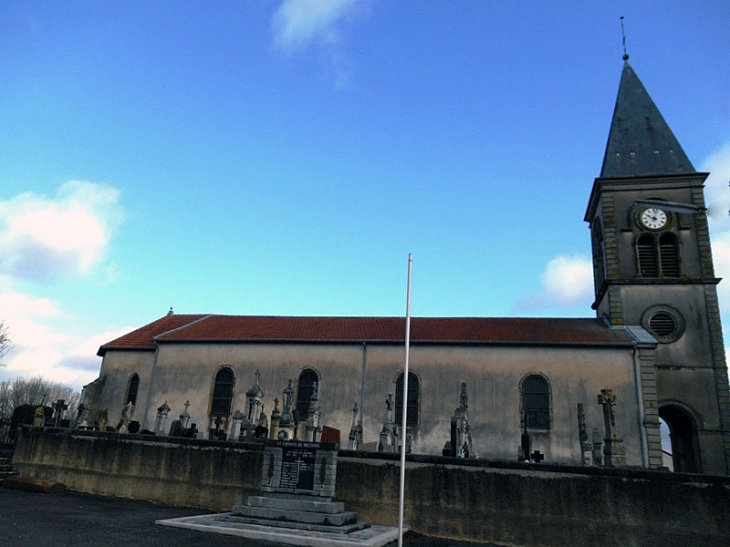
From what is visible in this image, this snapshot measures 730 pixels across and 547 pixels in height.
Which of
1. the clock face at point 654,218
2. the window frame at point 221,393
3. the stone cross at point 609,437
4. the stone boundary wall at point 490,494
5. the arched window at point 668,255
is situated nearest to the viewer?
the stone boundary wall at point 490,494

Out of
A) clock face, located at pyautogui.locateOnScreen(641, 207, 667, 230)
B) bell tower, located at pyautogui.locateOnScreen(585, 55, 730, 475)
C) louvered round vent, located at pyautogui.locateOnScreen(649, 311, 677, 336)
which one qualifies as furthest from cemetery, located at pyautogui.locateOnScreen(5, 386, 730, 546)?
clock face, located at pyautogui.locateOnScreen(641, 207, 667, 230)

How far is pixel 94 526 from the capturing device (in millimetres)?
11586

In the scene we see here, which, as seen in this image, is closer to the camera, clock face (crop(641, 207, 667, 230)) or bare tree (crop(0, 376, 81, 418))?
clock face (crop(641, 207, 667, 230))

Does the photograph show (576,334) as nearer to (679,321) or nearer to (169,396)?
(679,321)

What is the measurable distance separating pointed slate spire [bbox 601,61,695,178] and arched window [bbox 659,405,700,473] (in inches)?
496

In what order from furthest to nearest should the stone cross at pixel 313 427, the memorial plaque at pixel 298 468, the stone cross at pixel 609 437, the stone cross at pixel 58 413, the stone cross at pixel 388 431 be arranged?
1. the stone cross at pixel 58 413
2. the stone cross at pixel 388 431
3. the stone cross at pixel 313 427
4. the stone cross at pixel 609 437
5. the memorial plaque at pixel 298 468

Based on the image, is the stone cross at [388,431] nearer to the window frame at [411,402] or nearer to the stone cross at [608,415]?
the window frame at [411,402]

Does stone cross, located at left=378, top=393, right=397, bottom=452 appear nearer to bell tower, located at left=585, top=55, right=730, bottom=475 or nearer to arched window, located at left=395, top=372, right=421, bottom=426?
arched window, located at left=395, top=372, right=421, bottom=426

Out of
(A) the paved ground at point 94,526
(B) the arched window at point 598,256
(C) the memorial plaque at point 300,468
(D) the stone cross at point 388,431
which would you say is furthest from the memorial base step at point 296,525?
(B) the arched window at point 598,256

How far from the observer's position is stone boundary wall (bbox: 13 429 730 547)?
12203mm

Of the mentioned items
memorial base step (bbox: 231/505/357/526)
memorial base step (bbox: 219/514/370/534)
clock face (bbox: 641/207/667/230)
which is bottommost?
memorial base step (bbox: 219/514/370/534)

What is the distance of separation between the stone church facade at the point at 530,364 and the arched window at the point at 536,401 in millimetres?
60

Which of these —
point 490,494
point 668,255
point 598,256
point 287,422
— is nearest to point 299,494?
A: point 287,422

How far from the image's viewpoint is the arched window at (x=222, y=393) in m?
27.0
